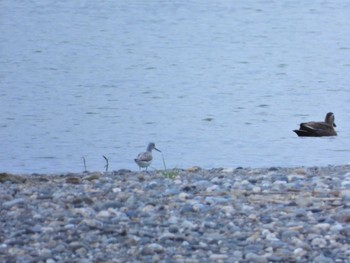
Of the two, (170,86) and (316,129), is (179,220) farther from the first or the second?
(170,86)

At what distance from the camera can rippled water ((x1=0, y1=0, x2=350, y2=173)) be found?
48.2 ft

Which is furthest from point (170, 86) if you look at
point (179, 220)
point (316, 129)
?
point (179, 220)

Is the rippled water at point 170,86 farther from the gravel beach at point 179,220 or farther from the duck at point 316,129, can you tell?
the gravel beach at point 179,220

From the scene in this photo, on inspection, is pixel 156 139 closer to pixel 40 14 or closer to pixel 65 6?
pixel 40 14

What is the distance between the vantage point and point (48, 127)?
1608cm

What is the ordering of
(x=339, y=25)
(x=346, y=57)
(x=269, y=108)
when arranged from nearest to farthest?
1. (x=269, y=108)
2. (x=346, y=57)
3. (x=339, y=25)

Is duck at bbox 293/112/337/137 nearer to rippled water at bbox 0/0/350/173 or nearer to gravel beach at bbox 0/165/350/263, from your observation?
rippled water at bbox 0/0/350/173

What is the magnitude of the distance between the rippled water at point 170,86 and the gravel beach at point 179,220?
3.85m

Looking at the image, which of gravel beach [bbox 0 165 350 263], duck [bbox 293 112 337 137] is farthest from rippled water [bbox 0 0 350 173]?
gravel beach [bbox 0 165 350 263]

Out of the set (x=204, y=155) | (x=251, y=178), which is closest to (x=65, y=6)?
(x=204, y=155)

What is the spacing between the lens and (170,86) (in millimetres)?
19875

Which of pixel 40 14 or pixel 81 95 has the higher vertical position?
pixel 40 14

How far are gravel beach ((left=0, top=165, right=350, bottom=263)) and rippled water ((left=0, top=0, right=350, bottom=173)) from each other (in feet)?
12.6

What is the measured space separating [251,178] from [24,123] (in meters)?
6.92
